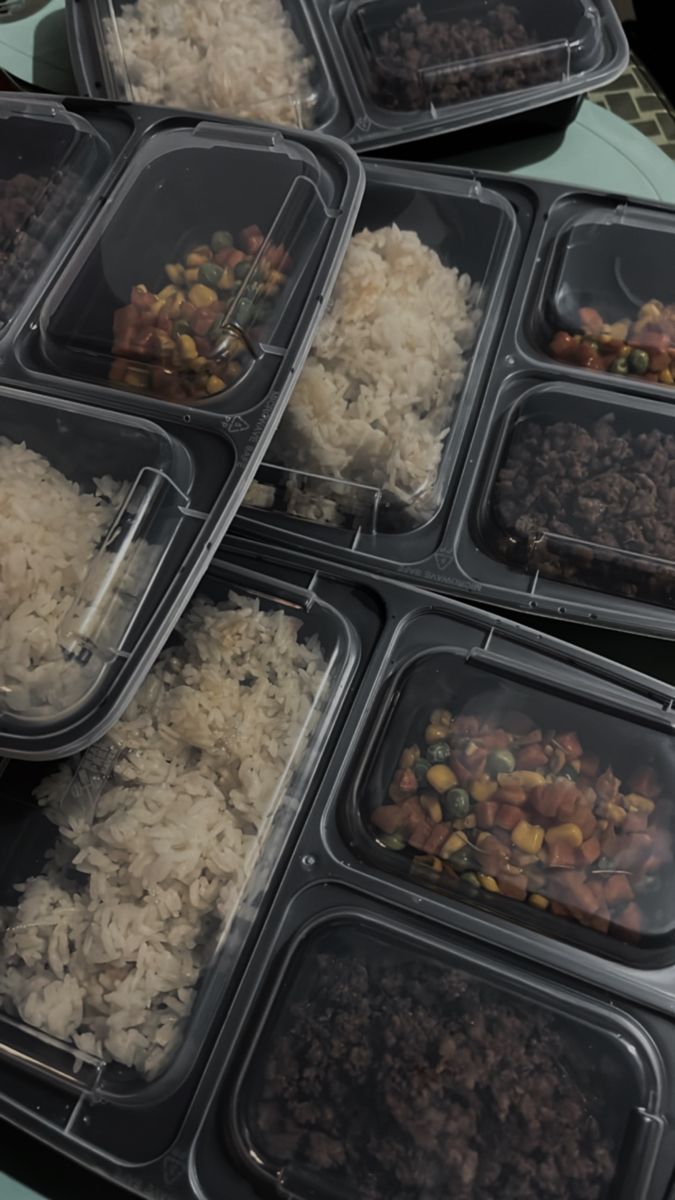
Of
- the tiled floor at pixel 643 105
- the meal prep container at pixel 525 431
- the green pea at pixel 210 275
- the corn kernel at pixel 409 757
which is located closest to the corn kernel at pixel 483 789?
the corn kernel at pixel 409 757

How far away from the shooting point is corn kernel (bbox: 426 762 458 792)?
4.97 ft

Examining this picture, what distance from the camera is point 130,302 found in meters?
1.66

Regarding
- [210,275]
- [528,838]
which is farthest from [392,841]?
[210,275]

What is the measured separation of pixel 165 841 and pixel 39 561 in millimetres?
491

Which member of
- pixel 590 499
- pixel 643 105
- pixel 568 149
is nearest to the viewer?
pixel 590 499

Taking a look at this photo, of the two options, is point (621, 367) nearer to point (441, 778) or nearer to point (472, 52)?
point (472, 52)

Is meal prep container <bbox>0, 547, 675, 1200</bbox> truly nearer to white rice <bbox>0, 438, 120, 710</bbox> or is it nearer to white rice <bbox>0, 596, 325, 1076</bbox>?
white rice <bbox>0, 596, 325, 1076</bbox>

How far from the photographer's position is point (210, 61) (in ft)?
6.78

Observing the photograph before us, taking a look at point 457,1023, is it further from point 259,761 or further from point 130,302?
point 130,302

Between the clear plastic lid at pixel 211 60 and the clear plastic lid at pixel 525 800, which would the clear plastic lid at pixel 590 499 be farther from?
the clear plastic lid at pixel 211 60

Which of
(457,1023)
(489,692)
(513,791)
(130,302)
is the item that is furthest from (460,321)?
(457,1023)

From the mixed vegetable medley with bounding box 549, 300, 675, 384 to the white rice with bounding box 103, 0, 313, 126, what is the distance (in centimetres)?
85

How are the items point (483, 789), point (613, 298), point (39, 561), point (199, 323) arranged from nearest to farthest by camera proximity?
point (39, 561) → point (483, 789) → point (199, 323) → point (613, 298)

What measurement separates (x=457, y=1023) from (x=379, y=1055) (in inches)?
5.0
